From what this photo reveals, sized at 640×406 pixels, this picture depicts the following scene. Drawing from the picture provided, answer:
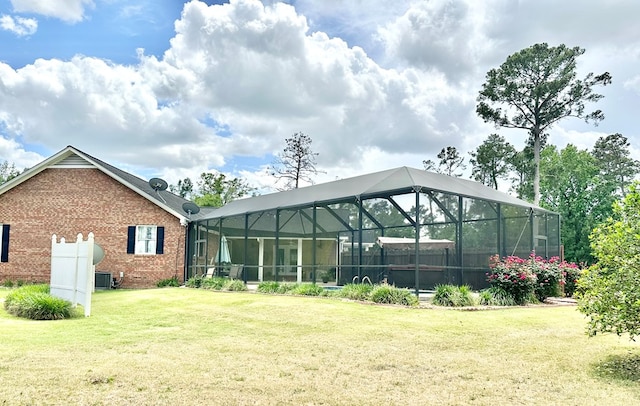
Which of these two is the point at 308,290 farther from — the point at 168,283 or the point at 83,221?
the point at 83,221

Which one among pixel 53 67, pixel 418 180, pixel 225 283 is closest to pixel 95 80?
pixel 53 67

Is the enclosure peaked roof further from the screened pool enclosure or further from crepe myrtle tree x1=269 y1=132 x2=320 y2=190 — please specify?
crepe myrtle tree x1=269 y1=132 x2=320 y2=190

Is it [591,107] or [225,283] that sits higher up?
[591,107]

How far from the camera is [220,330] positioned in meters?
8.47

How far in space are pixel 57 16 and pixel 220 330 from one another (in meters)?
10.5

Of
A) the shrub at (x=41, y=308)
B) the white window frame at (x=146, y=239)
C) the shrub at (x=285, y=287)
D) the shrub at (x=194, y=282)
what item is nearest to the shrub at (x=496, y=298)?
the shrub at (x=285, y=287)

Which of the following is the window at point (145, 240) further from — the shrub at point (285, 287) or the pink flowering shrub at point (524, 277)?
the pink flowering shrub at point (524, 277)

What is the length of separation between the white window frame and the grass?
36.4 ft

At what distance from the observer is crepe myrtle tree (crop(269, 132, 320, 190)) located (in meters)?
35.8

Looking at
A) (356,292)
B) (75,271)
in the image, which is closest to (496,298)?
(356,292)

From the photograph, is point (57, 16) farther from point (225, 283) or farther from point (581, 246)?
point (581, 246)

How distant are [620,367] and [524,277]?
20.6ft

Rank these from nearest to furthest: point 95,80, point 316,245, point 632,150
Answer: point 316,245
point 95,80
point 632,150

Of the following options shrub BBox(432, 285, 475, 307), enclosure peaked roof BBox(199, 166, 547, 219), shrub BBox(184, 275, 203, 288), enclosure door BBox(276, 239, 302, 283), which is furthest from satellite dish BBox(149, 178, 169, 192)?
shrub BBox(432, 285, 475, 307)
